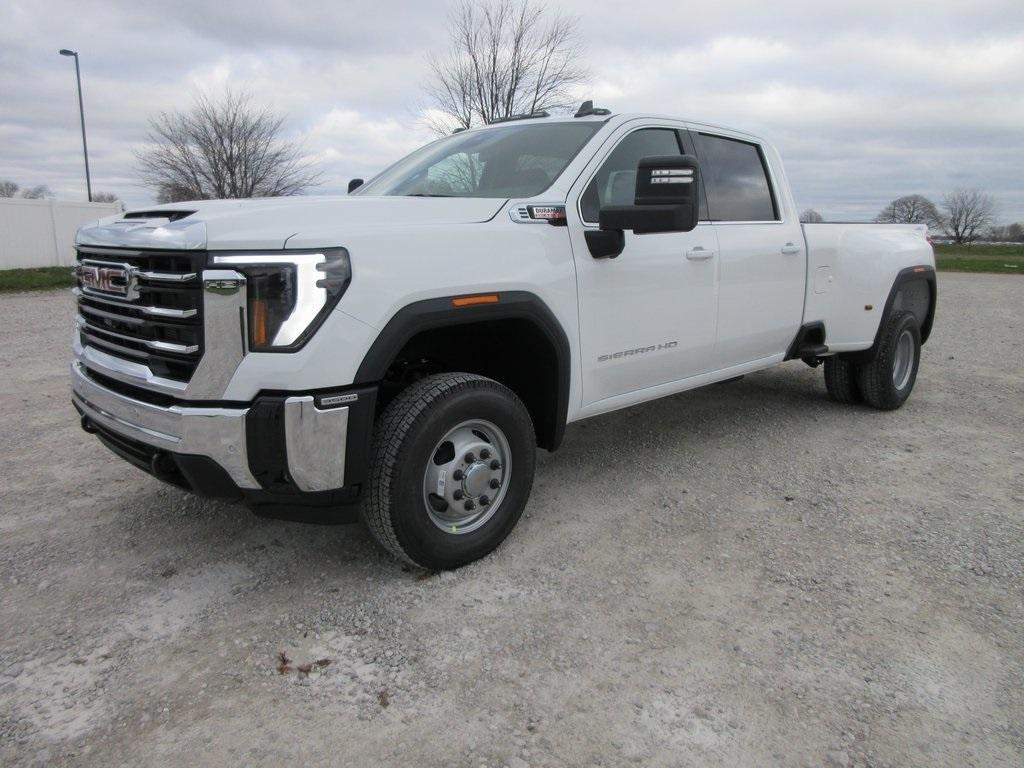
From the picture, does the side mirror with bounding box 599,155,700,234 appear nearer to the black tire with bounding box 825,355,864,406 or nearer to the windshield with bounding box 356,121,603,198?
the windshield with bounding box 356,121,603,198

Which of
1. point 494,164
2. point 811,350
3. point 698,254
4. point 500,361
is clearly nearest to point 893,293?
point 811,350

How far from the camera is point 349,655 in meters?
2.55

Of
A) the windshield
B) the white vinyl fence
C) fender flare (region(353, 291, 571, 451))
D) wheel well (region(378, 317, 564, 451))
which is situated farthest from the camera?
the white vinyl fence

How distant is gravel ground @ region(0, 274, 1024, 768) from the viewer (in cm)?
217

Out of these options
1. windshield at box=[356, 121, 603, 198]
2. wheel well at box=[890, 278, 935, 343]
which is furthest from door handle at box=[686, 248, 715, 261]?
wheel well at box=[890, 278, 935, 343]

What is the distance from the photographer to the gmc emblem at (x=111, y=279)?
8.91 ft

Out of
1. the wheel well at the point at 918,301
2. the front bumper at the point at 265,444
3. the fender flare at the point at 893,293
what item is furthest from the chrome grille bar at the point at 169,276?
the wheel well at the point at 918,301

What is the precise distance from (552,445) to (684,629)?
108cm

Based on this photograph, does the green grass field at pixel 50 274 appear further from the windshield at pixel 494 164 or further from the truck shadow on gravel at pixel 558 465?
the windshield at pixel 494 164

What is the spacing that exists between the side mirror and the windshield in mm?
521

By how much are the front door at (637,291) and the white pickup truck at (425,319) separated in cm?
1

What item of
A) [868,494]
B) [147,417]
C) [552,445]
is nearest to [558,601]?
[552,445]

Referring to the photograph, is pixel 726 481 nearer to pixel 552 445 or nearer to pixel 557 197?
pixel 552 445

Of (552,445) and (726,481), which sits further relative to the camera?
(726,481)
